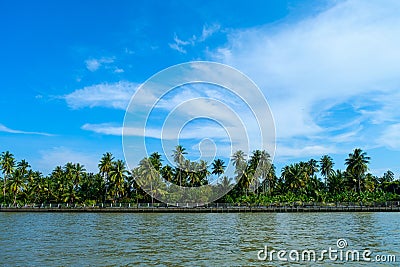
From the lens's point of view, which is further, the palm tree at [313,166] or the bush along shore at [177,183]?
the palm tree at [313,166]

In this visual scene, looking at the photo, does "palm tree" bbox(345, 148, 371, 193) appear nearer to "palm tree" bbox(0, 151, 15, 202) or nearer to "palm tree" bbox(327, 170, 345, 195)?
"palm tree" bbox(327, 170, 345, 195)

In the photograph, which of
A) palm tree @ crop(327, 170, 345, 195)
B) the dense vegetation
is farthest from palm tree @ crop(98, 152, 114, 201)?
palm tree @ crop(327, 170, 345, 195)

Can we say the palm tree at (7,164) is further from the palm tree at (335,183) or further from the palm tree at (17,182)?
the palm tree at (335,183)

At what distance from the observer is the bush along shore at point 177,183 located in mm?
78062

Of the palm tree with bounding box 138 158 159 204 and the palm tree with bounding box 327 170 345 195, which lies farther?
the palm tree with bounding box 327 170 345 195

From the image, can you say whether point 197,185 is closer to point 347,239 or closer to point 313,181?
point 313,181

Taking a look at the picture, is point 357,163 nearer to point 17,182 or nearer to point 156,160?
point 156,160

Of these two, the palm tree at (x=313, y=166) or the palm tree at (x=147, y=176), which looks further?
the palm tree at (x=313, y=166)

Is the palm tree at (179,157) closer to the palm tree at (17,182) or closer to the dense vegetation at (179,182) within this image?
the dense vegetation at (179,182)

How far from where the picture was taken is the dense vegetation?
8225cm

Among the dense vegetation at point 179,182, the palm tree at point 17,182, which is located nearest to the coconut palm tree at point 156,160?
the dense vegetation at point 179,182

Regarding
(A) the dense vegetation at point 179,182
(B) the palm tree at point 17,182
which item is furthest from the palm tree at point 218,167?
(B) the palm tree at point 17,182

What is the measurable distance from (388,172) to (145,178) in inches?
4056

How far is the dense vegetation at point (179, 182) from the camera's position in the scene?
270 feet
